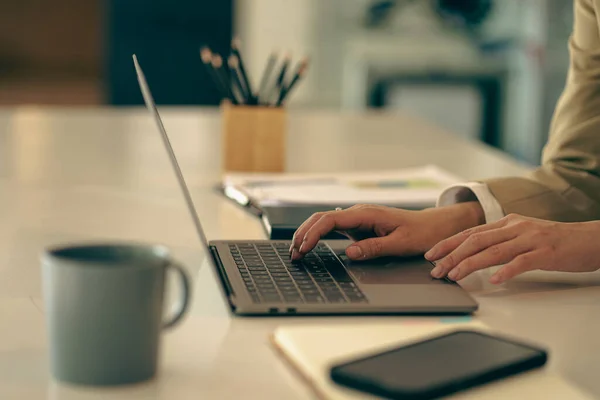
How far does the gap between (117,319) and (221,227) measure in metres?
0.63

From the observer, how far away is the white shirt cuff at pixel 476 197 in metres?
1.19

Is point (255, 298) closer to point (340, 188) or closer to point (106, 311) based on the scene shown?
point (106, 311)

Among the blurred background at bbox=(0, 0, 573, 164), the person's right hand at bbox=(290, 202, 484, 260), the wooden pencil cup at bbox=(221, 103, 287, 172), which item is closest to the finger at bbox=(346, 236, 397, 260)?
the person's right hand at bbox=(290, 202, 484, 260)

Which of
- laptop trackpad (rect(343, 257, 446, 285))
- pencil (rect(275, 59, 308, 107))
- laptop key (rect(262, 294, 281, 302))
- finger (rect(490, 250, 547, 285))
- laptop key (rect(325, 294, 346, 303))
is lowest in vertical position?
laptop trackpad (rect(343, 257, 446, 285))

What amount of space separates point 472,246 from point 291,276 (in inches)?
Answer: 7.4

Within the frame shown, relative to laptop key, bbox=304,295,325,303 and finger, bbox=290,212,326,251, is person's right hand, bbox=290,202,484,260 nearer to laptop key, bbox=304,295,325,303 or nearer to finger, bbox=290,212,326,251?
finger, bbox=290,212,326,251

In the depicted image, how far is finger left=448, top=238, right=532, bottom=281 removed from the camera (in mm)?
977

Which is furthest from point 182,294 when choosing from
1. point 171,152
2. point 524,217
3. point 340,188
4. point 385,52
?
point 385,52

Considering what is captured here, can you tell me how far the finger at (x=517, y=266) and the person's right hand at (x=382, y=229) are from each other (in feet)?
0.44

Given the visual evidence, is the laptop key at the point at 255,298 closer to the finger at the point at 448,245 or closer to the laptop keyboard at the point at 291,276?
the laptop keyboard at the point at 291,276

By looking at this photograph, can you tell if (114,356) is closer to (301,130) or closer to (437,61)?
(301,130)

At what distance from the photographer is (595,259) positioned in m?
1.03

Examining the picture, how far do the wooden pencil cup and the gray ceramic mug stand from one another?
3.17 feet

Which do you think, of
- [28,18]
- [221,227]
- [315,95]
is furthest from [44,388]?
[28,18]
